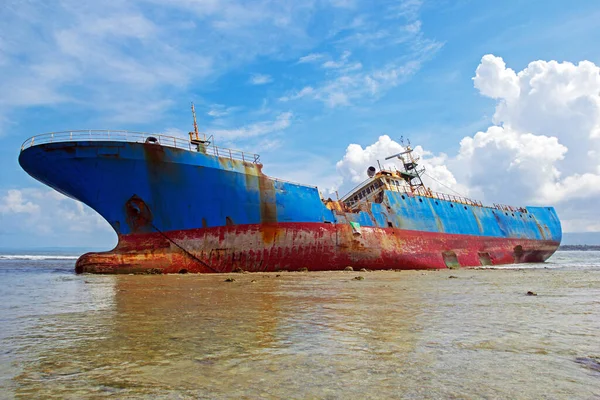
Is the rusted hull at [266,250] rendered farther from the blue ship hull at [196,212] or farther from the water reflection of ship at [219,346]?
the water reflection of ship at [219,346]

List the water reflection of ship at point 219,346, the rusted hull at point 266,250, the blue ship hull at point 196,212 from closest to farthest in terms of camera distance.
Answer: the water reflection of ship at point 219,346 → the blue ship hull at point 196,212 → the rusted hull at point 266,250

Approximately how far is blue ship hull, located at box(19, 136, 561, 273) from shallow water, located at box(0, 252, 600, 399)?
800cm

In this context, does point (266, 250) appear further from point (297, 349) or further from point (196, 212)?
point (297, 349)

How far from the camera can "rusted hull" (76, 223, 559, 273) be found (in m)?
14.3

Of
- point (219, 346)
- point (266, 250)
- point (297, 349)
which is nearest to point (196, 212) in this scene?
point (266, 250)

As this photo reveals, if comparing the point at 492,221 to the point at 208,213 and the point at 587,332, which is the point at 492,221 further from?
the point at 587,332

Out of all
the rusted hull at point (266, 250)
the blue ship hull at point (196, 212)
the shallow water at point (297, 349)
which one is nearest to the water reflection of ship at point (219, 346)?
the shallow water at point (297, 349)

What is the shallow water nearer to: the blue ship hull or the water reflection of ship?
the water reflection of ship

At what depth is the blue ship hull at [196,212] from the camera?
14.1 m

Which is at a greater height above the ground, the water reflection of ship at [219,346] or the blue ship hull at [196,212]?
the blue ship hull at [196,212]

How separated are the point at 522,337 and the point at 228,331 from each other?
10.2 ft

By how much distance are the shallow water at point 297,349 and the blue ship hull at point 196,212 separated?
26.2 ft

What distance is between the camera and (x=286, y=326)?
15.1 feet

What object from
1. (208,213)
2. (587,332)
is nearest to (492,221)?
(208,213)
